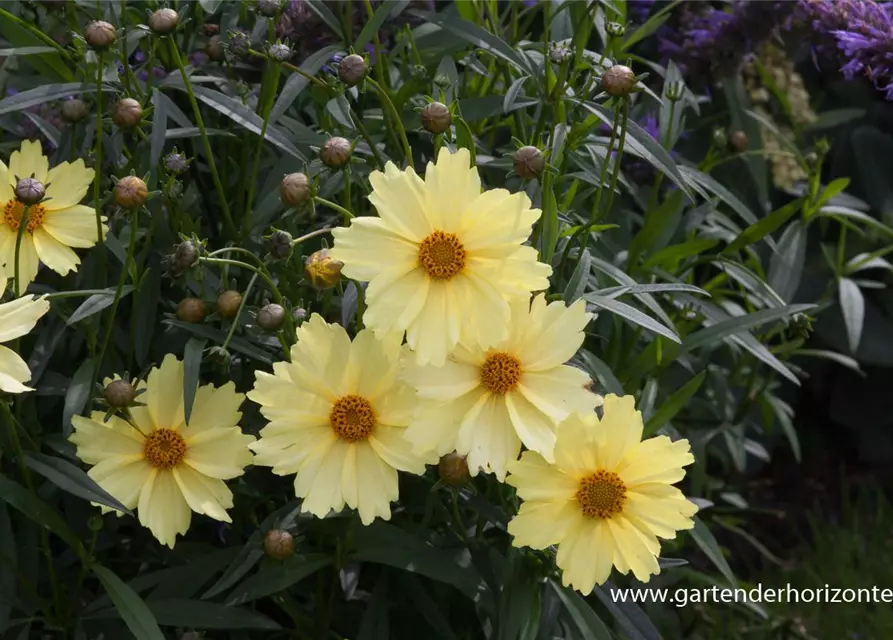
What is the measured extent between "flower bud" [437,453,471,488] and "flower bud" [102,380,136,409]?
1.07 ft

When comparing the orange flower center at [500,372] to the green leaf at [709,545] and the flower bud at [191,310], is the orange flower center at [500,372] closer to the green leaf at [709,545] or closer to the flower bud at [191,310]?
the flower bud at [191,310]

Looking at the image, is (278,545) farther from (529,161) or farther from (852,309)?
(852,309)

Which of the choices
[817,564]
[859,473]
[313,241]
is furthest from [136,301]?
[859,473]

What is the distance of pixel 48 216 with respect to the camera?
1.23 m

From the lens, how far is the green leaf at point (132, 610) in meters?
1.17

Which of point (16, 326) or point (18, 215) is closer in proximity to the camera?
point (16, 326)

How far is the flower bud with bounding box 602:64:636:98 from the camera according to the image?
110cm

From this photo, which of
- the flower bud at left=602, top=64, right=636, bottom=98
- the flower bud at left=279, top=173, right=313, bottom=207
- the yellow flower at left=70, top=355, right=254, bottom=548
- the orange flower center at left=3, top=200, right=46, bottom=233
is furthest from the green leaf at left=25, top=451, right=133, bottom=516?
the flower bud at left=602, top=64, right=636, bottom=98

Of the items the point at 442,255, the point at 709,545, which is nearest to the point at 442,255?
the point at 442,255

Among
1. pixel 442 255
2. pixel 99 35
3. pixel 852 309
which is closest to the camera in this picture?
pixel 442 255

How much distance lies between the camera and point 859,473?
240cm

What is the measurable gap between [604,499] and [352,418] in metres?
0.26

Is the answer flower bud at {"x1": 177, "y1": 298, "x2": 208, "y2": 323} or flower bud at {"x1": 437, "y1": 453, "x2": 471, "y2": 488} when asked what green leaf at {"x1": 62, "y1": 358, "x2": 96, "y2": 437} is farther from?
flower bud at {"x1": 437, "y1": 453, "x2": 471, "y2": 488}

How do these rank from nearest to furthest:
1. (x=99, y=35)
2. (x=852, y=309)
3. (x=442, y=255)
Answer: (x=442, y=255) < (x=99, y=35) < (x=852, y=309)
